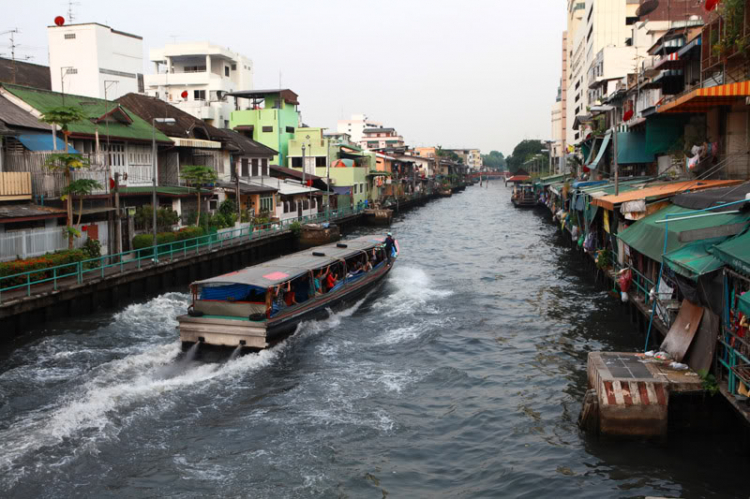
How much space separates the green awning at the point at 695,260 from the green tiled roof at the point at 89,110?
25193mm

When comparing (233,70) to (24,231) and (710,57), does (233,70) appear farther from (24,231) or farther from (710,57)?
(710,57)

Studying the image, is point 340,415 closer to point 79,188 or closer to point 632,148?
point 79,188

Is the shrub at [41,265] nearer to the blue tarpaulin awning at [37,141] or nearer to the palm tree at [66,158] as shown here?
the palm tree at [66,158]

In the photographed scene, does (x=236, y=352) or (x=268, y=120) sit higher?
(x=268, y=120)

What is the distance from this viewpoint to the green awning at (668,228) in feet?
49.8

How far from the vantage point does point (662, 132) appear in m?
31.8

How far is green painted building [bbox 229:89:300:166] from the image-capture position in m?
68.2

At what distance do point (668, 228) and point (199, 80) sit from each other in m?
61.9

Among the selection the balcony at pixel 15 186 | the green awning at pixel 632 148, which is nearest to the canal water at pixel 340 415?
the balcony at pixel 15 186

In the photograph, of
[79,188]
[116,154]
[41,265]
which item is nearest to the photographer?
[41,265]

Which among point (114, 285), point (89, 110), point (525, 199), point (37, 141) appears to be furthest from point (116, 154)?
point (525, 199)

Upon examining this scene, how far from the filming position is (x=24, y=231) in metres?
25.0

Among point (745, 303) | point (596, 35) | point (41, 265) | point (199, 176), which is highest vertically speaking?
point (596, 35)

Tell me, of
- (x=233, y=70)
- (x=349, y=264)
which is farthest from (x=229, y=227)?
(x=233, y=70)
